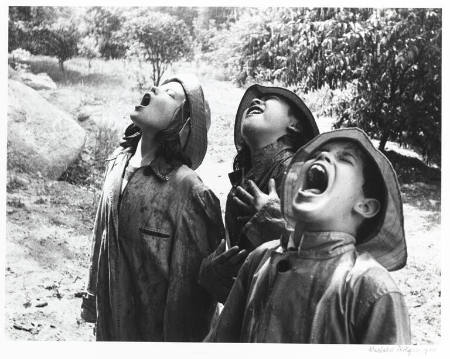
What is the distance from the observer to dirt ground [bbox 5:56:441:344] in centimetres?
523

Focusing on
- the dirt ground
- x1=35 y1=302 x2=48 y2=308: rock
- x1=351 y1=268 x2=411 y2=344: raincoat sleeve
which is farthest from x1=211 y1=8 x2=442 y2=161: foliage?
x1=351 y1=268 x2=411 y2=344: raincoat sleeve

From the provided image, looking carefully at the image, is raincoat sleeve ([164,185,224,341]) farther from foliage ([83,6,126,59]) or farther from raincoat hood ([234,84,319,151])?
foliage ([83,6,126,59])

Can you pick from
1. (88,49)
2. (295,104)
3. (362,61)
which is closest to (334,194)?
(295,104)

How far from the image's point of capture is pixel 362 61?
217 inches

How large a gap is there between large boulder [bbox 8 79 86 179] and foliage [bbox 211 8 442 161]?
4.22 ft

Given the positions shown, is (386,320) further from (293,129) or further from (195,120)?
(195,120)

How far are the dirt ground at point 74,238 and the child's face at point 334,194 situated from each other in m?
1.75

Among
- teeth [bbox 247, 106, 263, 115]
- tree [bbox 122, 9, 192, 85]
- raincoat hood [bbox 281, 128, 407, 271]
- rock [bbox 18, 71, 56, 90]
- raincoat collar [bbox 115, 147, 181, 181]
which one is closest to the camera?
raincoat hood [bbox 281, 128, 407, 271]

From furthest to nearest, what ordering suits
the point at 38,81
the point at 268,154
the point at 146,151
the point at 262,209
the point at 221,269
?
the point at 38,81, the point at 146,151, the point at 268,154, the point at 221,269, the point at 262,209

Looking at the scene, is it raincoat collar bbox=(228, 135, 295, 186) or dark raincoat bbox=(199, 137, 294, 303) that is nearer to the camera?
dark raincoat bbox=(199, 137, 294, 303)

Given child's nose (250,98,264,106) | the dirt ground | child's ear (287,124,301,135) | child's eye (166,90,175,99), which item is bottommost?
the dirt ground

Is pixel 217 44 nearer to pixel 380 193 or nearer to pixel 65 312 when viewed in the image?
pixel 65 312

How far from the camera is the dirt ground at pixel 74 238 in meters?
5.23

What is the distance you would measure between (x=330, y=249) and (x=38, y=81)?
330cm
